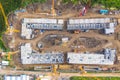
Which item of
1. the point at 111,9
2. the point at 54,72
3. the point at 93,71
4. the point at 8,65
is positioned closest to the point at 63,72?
the point at 54,72

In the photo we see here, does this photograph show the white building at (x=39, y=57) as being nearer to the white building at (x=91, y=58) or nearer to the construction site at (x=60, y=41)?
the construction site at (x=60, y=41)

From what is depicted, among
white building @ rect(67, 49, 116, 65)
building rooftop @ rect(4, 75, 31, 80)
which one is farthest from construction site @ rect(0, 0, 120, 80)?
building rooftop @ rect(4, 75, 31, 80)

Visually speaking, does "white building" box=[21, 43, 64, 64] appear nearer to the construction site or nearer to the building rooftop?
the construction site

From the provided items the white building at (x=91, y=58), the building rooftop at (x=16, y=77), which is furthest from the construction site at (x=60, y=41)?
the building rooftop at (x=16, y=77)

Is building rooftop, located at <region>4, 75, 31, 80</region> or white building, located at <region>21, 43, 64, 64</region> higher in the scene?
white building, located at <region>21, 43, 64, 64</region>

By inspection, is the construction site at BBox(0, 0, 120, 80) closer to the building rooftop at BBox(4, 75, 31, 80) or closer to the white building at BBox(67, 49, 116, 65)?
the white building at BBox(67, 49, 116, 65)

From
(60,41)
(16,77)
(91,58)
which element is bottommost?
(16,77)

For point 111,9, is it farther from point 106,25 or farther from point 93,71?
point 93,71

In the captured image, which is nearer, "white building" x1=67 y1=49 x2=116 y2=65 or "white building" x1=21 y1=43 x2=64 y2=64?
"white building" x1=67 y1=49 x2=116 y2=65

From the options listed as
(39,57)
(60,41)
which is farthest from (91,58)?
(39,57)

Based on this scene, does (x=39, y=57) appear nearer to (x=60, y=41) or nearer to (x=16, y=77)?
(x=60, y=41)
